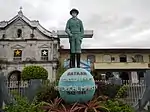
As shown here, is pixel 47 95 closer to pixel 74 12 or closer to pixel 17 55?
pixel 74 12

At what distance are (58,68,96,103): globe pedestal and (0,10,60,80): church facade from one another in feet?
67.7

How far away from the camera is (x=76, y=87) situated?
21.0 ft

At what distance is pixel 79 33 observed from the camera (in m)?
7.79

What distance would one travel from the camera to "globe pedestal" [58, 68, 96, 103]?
252 inches

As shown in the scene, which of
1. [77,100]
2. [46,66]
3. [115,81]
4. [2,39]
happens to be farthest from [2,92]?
[2,39]

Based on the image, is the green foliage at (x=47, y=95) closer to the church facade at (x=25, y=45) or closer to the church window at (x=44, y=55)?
the church facade at (x=25, y=45)

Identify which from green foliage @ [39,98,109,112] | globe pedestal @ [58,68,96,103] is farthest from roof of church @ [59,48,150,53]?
green foliage @ [39,98,109,112]

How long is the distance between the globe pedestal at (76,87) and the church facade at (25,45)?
20639mm

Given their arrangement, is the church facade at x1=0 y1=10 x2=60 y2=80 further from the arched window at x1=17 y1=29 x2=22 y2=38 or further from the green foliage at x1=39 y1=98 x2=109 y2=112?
the green foliage at x1=39 y1=98 x2=109 y2=112

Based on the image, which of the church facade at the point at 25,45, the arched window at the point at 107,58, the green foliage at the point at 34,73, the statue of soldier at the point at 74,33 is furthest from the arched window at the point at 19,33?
the statue of soldier at the point at 74,33

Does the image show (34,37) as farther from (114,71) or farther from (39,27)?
(114,71)

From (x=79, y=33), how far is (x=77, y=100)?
2395mm

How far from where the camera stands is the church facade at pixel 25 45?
27250 millimetres

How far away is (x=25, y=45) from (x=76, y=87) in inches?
889
